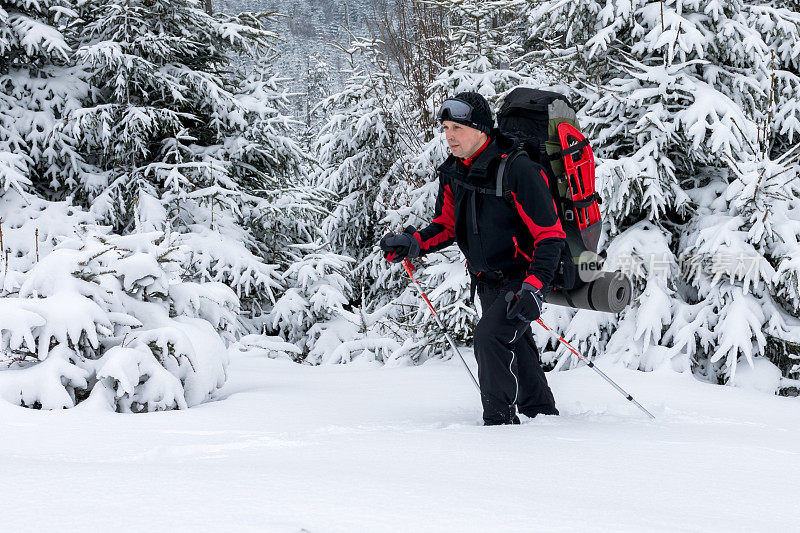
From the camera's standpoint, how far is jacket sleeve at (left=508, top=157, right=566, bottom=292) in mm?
3490

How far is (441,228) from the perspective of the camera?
4.33m

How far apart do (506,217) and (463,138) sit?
1.73 ft

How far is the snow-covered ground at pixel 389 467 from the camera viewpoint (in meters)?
1.61

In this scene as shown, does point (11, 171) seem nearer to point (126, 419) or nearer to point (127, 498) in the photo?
point (126, 419)

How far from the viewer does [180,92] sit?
10.0 meters

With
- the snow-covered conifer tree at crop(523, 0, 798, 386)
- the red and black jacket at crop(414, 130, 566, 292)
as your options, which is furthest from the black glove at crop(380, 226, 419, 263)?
the snow-covered conifer tree at crop(523, 0, 798, 386)

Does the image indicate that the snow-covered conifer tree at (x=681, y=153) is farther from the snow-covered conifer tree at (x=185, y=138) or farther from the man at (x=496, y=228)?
the snow-covered conifer tree at (x=185, y=138)

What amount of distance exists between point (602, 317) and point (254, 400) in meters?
3.94

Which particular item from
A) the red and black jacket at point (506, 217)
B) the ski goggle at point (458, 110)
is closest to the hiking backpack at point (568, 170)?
the red and black jacket at point (506, 217)

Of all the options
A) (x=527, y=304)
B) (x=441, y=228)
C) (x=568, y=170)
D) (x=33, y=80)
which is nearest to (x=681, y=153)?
(x=568, y=170)

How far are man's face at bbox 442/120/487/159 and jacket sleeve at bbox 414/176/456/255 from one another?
1.60ft

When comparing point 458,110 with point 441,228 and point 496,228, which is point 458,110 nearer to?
point 496,228

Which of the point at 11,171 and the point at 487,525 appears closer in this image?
the point at 487,525

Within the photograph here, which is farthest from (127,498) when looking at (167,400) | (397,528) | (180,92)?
(180,92)
